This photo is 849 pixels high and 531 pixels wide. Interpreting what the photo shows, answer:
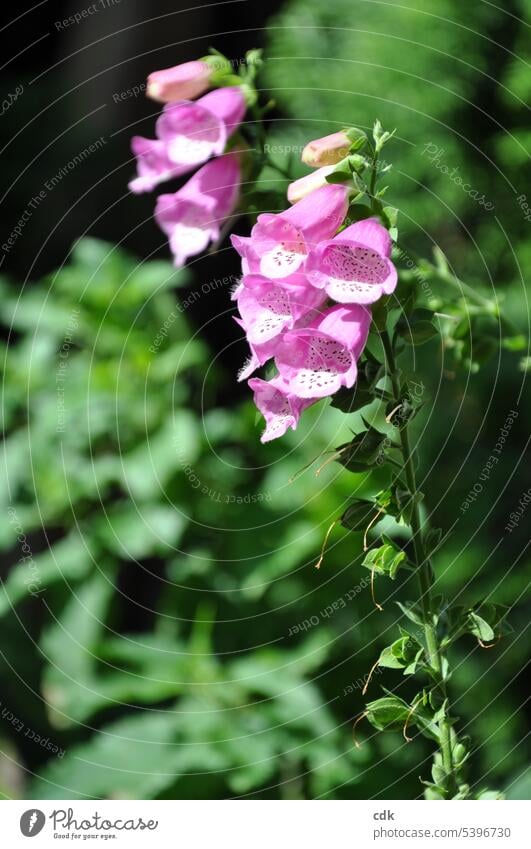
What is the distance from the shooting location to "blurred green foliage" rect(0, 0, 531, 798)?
108 centimetres

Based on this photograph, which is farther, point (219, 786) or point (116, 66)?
point (116, 66)

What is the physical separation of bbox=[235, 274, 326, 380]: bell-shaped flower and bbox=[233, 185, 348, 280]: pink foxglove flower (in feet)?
0.04

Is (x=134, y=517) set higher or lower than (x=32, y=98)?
lower

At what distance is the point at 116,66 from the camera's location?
4.98 ft

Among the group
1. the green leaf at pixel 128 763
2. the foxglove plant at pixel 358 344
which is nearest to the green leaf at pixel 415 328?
the foxglove plant at pixel 358 344

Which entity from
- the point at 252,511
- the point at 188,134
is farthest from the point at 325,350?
the point at 252,511

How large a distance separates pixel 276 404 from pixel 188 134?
0.80ft

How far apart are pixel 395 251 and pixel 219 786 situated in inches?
28.4

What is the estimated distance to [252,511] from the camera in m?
1.14

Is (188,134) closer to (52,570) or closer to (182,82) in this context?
(182,82)
